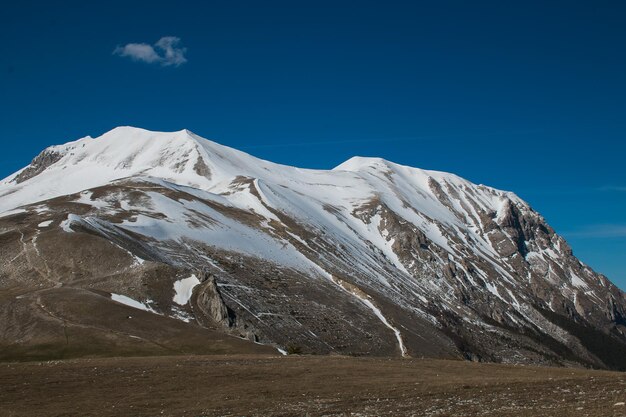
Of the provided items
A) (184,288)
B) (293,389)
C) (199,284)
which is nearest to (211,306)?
(184,288)

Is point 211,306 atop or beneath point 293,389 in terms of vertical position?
atop

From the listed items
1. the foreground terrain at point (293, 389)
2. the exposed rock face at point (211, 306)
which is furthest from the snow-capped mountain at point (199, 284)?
the foreground terrain at point (293, 389)

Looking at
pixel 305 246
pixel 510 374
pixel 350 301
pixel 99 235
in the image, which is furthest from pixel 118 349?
pixel 305 246

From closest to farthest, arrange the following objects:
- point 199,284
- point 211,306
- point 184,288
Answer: point 211,306 < point 184,288 < point 199,284

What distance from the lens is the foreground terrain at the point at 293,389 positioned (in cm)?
3058

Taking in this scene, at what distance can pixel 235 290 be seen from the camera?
11200 cm

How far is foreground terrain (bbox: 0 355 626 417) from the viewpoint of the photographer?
3058 cm

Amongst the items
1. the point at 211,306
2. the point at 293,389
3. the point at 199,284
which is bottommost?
the point at 293,389

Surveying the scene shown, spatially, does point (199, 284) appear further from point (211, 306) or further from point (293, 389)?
point (293, 389)

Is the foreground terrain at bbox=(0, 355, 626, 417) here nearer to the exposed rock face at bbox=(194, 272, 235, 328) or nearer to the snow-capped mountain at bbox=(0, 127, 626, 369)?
the snow-capped mountain at bbox=(0, 127, 626, 369)

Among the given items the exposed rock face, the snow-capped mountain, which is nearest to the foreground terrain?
the snow-capped mountain

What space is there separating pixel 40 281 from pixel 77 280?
530 centimetres

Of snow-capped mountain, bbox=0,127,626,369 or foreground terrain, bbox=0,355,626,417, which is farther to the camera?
snow-capped mountain, bbox=0,127,626,369

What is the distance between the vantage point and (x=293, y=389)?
3853 cm
